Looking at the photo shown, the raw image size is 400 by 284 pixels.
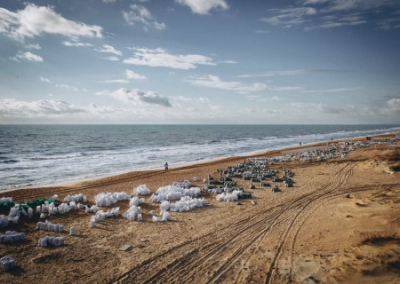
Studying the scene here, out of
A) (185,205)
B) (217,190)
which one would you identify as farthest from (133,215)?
(217,190)

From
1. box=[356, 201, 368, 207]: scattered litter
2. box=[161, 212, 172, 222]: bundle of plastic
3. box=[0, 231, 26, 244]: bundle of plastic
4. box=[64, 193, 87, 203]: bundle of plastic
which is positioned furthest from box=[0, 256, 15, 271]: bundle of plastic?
box=[356, 201, 368, 207]: scattered litter

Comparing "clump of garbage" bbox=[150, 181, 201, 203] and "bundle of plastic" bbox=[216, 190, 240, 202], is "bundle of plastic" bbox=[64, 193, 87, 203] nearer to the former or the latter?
"clump of garbage" bbox=[150, 181, 201, 203]

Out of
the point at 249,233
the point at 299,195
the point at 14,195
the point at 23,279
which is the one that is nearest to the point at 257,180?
the point at 299,195

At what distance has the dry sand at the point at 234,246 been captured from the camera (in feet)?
21.3

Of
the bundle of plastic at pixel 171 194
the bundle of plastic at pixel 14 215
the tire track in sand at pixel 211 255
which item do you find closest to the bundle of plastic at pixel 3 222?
the bundle of plastic at pixel 14 215

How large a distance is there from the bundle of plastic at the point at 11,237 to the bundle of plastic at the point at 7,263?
1.68m

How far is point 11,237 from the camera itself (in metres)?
8.57

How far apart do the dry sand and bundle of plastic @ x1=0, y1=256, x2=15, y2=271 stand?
142 mm

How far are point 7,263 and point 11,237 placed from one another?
202cm

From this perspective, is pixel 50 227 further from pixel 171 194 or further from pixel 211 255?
pixel 211 255

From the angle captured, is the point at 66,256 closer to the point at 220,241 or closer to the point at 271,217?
the point at 220,241

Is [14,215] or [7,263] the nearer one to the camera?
[7,263]

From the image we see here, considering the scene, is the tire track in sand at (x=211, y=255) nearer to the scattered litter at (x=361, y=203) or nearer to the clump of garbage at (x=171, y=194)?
the scattered litter at (x=361, y=203)

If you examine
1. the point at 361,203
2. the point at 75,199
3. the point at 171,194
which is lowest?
the point at 75,199
